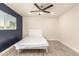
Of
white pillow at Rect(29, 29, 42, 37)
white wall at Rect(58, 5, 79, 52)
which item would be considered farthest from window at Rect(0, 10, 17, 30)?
white wall at Rect(58, 5, 79, 52)

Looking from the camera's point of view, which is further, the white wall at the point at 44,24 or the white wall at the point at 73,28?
the white wall at the point at 44,24

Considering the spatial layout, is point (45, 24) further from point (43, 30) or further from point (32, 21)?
point (32, 21)

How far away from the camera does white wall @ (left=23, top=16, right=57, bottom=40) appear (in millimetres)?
7020

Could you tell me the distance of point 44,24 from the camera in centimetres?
708

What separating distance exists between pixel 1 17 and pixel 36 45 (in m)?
1.63

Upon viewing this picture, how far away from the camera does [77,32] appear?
3598mm

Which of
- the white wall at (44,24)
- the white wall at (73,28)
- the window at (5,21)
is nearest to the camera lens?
the window at (5,21)

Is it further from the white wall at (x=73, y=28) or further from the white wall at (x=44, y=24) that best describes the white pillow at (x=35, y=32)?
the white wall at (x=73, y=28)

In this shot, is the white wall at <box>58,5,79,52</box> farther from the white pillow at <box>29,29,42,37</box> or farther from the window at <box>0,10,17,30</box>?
the window at <box>0,10,17,30</box>

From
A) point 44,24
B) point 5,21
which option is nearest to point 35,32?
point 44,24

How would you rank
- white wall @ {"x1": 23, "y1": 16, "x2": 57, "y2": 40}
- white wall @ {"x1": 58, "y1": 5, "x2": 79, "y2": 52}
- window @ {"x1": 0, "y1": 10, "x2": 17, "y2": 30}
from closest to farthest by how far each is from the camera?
window @ {"x1": 0, "y1": 10, "x2": 17, "y2": 30}
white wall @ {"x1": 58, "y1": 5, "x2": 79, "y2": 52}
white wall @ {"x1": 23, "y1": 16, "x2": 57, "y2": 40}

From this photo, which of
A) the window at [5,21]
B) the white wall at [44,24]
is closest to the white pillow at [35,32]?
the white wall at [44,24]

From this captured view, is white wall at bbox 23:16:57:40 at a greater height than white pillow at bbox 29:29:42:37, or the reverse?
white wall at bbox 23:16:57:40

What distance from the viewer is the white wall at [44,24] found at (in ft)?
23.0
